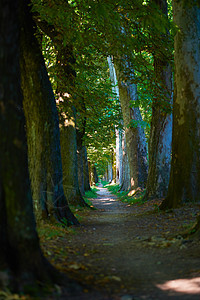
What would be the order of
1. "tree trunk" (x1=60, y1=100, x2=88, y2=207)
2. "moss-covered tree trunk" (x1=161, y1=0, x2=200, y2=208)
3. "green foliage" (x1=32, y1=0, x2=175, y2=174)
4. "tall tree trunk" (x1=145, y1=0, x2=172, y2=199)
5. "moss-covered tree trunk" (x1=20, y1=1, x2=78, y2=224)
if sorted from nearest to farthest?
"green foliage" (x1=32, y1=0, x2=175, y2=174) < "moss-covered tree trunk" (x1=20, y1=1, x2=78, y2=224) < "moss-covered tree trunk" (x1=161, y1=0, x2=200, y2=208) < "tree trunk" (x1=60, y1=100, x2=88, y2=207) < "tall tree trunk" (x1=145, y1=0, x2=172, y2=199)

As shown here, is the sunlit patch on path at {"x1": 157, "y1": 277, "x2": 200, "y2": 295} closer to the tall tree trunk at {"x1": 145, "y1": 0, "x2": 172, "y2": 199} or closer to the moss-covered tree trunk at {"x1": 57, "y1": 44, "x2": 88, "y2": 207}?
the moss-covered tree trunk at {"x1": 57, "y1": 44, "x2": 88, "y2": 207}

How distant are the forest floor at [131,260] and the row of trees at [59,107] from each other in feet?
2.34

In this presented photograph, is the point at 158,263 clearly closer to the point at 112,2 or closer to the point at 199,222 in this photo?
the point at 199,222

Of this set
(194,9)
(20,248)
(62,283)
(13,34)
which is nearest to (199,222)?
(62,283)

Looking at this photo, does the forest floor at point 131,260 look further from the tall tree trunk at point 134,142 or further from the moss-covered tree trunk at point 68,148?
the tall tree trunk at point 134,142

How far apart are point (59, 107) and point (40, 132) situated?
13.3ft

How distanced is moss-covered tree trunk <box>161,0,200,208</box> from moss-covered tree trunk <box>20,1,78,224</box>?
3.47 m

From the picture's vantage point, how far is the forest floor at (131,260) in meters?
3.37

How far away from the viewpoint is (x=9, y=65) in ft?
9.75

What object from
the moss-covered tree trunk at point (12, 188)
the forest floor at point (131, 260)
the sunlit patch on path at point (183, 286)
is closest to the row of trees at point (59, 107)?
the moss-covered tree trunk at point (12, 188)

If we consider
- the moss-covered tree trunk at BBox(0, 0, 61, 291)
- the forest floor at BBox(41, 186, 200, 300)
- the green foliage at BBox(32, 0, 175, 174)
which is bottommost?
the forest floor at BBox(41, 186, 200, 300)

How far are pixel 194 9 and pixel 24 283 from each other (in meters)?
8.99

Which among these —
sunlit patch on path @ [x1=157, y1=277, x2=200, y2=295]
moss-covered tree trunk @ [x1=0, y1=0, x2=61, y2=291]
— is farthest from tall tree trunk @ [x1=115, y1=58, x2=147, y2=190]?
moss-covered tree trunk @ [x1=0, y1=0, x2=61, y2=291]

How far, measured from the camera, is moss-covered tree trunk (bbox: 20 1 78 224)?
7.38m
